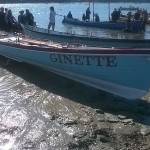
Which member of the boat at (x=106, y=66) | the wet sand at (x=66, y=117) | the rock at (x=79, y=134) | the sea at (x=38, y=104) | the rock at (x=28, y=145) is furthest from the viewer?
the boat at (x=106, y=66)

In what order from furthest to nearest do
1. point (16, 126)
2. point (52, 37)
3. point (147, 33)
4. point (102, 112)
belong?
point (147, 33), point (52, 37), point (102, 112), point (16, 126)

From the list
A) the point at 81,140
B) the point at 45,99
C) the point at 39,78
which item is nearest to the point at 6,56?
the point at 39,78

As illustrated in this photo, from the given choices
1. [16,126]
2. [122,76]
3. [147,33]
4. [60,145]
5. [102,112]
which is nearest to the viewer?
[60,145]

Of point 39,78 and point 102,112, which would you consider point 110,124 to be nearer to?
point 102,112

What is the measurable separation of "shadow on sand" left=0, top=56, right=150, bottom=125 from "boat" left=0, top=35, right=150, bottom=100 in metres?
0.27

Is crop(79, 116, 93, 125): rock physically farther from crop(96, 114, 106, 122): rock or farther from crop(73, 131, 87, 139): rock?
crop(73, 131, 87, 139): rock

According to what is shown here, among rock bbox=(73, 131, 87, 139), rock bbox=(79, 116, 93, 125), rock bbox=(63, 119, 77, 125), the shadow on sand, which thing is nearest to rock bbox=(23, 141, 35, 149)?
rock bbox=(73, 131, 87, 139)

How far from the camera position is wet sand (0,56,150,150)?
337 inches

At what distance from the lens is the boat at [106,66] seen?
11039mm

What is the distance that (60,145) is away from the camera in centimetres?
849

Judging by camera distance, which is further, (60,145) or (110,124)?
(110,124)

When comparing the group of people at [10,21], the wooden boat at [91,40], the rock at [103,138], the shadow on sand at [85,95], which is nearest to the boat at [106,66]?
the shadow on sand at [85,95]

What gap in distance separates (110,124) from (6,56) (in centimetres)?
843

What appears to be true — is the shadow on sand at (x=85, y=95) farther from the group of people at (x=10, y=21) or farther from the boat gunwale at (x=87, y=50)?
the group of people at (x=10, y=21)
